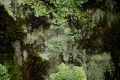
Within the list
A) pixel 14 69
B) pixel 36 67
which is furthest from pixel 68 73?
pixel 14 69

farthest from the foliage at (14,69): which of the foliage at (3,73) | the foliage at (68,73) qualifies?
the foliage at (68,73)

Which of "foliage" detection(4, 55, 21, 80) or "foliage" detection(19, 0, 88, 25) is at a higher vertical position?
"foliage" detection(19, 0, 88, 25)

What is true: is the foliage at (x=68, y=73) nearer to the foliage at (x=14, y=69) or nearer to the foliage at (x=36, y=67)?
the foliage at (x=36, y=67)

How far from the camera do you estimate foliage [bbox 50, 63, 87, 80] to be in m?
1.68

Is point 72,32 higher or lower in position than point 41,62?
higher

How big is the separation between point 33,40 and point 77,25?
313mm

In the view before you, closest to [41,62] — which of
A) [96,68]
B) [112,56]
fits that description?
[96,68]

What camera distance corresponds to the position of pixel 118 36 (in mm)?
1827

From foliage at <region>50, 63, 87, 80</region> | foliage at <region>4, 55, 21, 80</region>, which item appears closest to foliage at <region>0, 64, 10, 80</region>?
foliage at <region>4, 55, 21, 80</region>

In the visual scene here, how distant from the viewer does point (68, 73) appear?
1.68m

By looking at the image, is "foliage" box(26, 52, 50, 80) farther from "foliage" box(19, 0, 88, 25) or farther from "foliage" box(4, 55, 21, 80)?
"foliage" box(19, 0, 88, 25)

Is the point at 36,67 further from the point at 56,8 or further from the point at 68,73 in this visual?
the point at 56,8

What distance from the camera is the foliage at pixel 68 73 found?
168 centimetres

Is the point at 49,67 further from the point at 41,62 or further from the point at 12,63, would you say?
the point at 12,63
